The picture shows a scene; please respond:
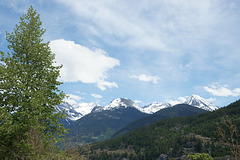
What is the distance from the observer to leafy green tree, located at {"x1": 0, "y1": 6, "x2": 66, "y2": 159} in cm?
1452

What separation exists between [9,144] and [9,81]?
18.6ft

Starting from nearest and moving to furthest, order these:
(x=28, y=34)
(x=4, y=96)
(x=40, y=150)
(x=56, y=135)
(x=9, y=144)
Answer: (x=40, y=150) < (x=9, y=144) < (x=4, y=96) < (x=56, y=135) < (x=28, y=34)

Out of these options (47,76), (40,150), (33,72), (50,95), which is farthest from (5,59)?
(40,150)

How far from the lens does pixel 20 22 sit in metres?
20.0

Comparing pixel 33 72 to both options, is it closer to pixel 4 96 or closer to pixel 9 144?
pixel 4 96

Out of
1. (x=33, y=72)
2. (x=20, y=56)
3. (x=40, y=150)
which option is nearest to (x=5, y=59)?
(x=20, y=56)

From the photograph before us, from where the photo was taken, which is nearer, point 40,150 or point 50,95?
point 40,150

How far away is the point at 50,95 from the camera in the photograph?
18.4 metres

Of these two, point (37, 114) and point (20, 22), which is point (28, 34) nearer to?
point (20, 22)

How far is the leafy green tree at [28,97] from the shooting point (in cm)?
1452

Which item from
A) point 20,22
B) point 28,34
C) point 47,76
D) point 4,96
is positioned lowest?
point 4,96

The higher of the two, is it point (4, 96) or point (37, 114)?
point (4, 96)

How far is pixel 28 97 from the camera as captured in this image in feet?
55.5

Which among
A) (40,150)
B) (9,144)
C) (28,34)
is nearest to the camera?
(40,150)
